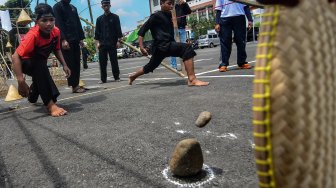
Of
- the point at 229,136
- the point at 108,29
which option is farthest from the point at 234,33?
the point at 229,136

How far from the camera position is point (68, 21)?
228 inches

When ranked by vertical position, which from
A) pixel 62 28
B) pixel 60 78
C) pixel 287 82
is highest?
pixel 62 28

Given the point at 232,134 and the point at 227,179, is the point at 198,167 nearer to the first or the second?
the point at 227,179

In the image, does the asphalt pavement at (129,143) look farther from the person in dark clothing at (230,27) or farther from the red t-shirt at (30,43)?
the person in dark clothing at (230,27)

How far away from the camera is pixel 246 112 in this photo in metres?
2.90

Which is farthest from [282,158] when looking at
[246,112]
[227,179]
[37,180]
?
[246,112]

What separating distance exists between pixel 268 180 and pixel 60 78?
9.54 m

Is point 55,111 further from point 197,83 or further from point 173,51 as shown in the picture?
point 173,51

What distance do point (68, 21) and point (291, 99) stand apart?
5719 mm

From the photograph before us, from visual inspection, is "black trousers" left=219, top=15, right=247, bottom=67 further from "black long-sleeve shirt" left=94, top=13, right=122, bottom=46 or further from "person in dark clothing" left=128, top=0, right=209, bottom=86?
"black long-sleeve shirt" left=94, top=13, right=122, bottom=46

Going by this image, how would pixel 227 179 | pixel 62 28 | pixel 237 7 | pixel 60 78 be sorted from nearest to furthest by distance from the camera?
pixel 227 179 < pixel 62 28 < pixel 237 7 < pixel 60 78

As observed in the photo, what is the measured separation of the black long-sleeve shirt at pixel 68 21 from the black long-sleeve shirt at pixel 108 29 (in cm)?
134

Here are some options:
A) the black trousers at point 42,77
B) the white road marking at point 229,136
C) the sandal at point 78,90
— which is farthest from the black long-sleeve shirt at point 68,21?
the white road marking at point 229,136

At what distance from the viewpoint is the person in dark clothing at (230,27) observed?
607cm
